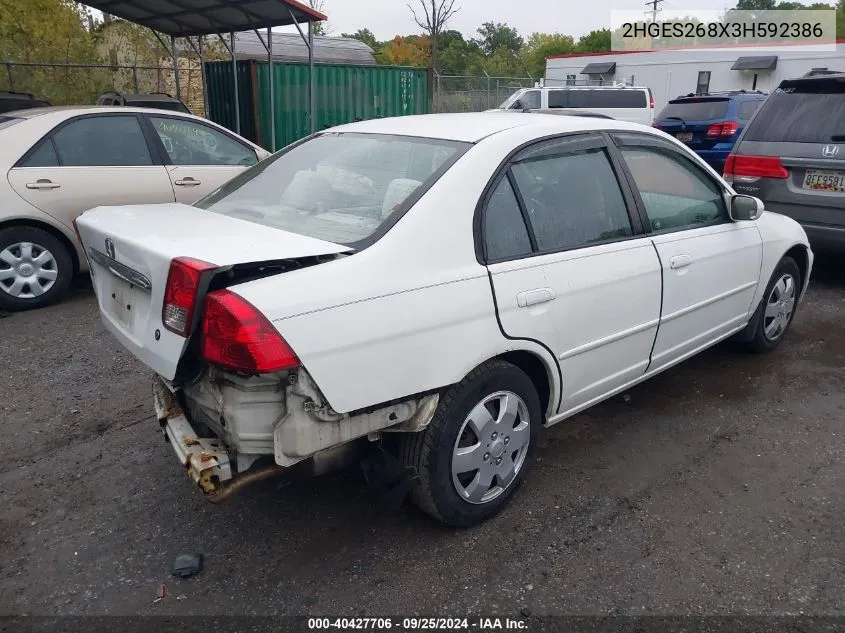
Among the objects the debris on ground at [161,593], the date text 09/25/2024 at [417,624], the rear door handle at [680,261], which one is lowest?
the date text 09/25/2024 at [417,624]

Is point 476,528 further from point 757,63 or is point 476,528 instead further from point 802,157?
point 757,63

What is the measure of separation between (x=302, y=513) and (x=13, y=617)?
1.14 m

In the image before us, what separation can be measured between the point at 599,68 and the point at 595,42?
103ft

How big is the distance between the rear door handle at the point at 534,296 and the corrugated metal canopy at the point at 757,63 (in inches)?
1036

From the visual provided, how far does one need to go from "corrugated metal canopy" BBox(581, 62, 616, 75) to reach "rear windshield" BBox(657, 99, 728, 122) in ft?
59.2

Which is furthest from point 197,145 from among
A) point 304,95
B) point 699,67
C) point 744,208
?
point 699,67

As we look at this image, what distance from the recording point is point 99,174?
6.02m

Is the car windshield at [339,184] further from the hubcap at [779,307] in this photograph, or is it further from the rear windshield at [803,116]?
the rear windshield at [803,116]

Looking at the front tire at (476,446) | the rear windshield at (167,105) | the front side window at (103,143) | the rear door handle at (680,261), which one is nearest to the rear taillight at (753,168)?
the rear door handle at (680,261)

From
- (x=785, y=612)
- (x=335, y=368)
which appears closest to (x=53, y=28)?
(x=335, y=368)

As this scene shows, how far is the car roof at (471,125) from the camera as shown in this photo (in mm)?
3143

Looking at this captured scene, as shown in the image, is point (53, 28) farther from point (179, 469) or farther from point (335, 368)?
point (335, 368)

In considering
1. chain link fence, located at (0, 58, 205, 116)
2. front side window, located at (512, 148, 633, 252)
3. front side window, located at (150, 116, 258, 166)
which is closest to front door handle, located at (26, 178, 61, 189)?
front side window, located at (150, 116, 258, 166)

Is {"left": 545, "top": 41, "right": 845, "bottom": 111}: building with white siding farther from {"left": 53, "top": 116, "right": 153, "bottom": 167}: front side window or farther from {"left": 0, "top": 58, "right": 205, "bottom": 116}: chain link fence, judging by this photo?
{"left": 53, "top": 116, "right": 153, "bottom": 167}: front side window
